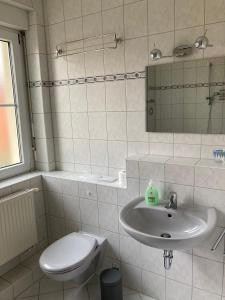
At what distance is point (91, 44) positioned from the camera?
7.06ft

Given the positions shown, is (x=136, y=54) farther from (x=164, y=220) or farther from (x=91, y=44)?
(x=164, y=220)

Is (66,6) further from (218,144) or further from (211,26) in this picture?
(218,144)

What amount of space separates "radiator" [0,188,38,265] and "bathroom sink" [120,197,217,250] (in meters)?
0.96

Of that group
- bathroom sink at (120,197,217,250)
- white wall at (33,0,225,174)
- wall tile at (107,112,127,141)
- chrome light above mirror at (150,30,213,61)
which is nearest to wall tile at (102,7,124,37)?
white wall at (33,0,225,174)

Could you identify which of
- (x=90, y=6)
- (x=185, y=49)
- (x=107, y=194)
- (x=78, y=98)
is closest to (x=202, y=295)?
(x=107, y=194)

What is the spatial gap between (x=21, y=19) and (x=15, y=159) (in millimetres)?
1282

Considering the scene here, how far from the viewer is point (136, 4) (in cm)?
190

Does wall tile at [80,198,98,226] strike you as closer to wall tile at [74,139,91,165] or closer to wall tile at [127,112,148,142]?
wall tile at [74,139,91,165]

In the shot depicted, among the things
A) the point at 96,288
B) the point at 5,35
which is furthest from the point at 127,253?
the point at 5,35

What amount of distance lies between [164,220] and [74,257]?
2.30ft

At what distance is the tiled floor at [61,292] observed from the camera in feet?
6.80

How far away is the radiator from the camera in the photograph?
2037 mm

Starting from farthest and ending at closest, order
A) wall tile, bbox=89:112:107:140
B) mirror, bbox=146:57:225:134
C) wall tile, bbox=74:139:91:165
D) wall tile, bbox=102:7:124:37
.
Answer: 1. wall tile, bbox=74:139:91:165
2. wall tile, bbox=89:112:107:140
3. wall tile, bbox=102:7:124:37
4. mirror, bbox=146:57:225:134

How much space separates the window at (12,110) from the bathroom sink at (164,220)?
1.27 m
